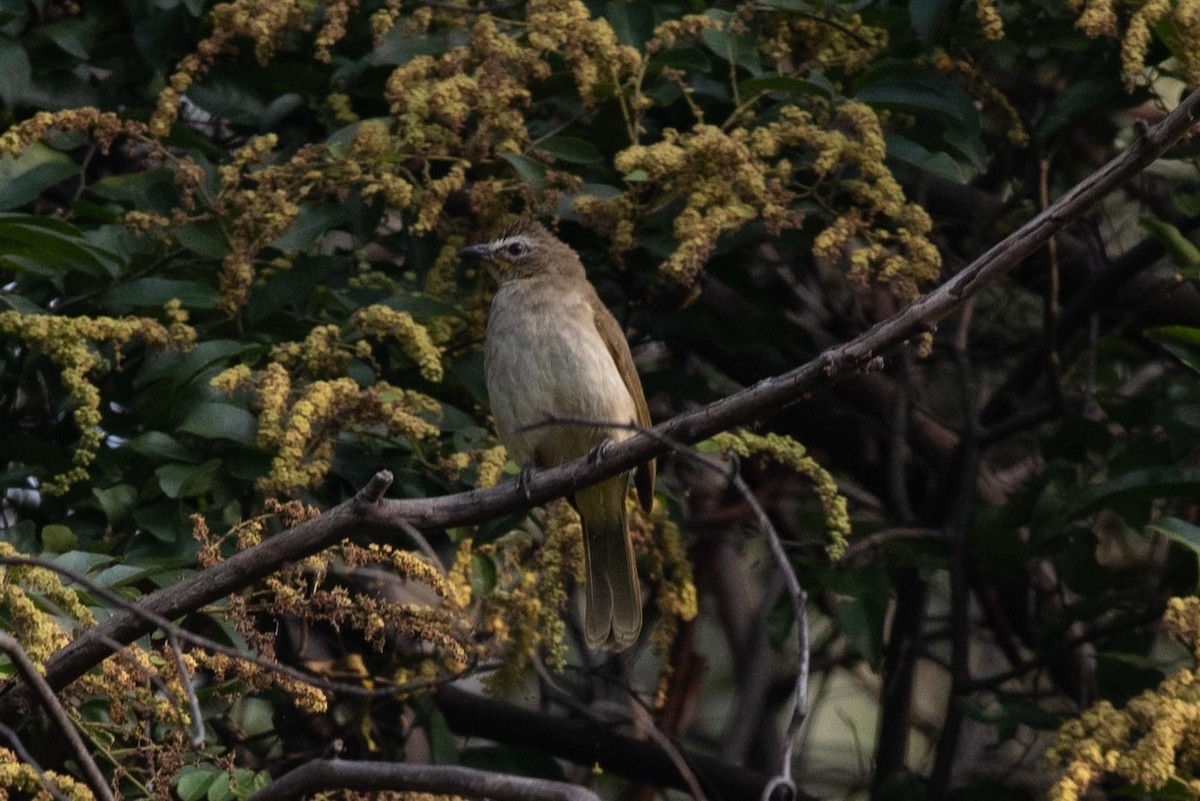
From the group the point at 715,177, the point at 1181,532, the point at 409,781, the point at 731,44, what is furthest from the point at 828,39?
the point at 409,781

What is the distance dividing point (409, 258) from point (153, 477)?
3.66 feet

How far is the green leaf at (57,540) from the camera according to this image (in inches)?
152

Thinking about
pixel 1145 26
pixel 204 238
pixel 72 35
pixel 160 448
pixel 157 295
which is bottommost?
pixel 160 448

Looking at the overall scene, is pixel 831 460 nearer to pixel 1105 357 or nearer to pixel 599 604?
pixel 1105 357

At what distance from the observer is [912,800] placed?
495 centimetres

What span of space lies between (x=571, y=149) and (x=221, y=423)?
127 cm

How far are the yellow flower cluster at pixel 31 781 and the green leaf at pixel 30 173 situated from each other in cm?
184

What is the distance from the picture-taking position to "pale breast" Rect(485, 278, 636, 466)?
15.0ft

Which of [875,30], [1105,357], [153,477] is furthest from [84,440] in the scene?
[1105,357]

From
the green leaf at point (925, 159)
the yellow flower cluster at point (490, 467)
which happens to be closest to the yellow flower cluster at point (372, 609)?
the yellow flower cluster at point (490, 467)

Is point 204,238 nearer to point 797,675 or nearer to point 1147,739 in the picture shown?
point 797,675

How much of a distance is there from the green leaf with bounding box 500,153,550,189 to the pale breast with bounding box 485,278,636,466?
39cm

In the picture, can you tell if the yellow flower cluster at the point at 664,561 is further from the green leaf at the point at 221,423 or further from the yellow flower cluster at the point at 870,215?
the green leaf at the point at 221,423

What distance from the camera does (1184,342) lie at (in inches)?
167
